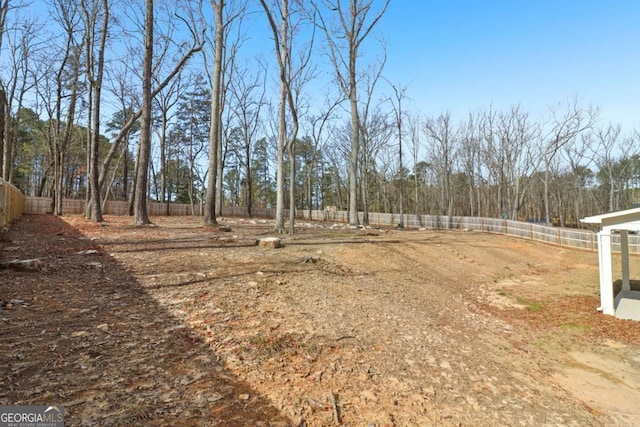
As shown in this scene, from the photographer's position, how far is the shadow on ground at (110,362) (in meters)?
2.15

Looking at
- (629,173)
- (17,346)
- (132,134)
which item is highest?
(132,134)

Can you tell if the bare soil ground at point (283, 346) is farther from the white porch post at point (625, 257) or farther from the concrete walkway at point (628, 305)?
the white porch post at point (625, 257)

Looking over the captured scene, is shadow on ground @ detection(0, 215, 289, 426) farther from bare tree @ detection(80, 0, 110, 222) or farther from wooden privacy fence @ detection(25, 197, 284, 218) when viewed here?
wooden privacy fence @ detection(25, 197, 284, 218)

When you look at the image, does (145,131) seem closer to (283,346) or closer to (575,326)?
(283,346)

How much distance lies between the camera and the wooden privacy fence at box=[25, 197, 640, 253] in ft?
53.9

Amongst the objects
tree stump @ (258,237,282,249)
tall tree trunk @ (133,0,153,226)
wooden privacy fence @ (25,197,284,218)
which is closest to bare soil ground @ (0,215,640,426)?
tree stump @ (258,237,282,249)

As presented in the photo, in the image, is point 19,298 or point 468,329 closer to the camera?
point 19,298

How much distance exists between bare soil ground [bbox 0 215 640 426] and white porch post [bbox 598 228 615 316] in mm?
354

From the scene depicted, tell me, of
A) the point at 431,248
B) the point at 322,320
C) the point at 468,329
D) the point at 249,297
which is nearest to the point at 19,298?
the point at 249,297

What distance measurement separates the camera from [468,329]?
16.1ft

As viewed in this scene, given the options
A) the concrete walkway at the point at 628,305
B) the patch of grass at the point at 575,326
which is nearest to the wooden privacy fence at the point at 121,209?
the patch of grass at the point at 575,326

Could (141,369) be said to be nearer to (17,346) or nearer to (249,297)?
(17,346)

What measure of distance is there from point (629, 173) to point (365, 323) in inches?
1687

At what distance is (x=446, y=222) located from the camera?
25422 mm
